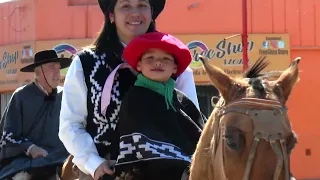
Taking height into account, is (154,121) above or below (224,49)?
below

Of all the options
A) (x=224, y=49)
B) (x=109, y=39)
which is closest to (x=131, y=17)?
(x=109, y=39)

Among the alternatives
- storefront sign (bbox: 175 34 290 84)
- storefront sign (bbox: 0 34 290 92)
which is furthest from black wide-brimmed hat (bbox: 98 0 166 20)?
storefront sign (bbox: 175 34 290 84)

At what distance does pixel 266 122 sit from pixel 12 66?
1643 centimetres

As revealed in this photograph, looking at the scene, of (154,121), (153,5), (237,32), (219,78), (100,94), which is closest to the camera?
(219,78)

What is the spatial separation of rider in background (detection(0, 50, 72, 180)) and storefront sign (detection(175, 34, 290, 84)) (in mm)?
10335

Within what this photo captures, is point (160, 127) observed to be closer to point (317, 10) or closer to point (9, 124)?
point (9, 124)

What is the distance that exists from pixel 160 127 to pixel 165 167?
24cm

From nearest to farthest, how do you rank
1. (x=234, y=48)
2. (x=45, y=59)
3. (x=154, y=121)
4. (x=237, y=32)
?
(x=154, y=121) < (x=45, y=59) < (x=234, y=48) < (x=237, y=32)

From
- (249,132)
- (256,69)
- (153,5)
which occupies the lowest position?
(249,132)

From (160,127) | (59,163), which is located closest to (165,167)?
(160,127)

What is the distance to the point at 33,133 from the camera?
20.9 feet

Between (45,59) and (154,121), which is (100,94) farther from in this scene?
Result: (45,59)

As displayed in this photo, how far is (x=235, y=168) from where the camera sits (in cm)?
282

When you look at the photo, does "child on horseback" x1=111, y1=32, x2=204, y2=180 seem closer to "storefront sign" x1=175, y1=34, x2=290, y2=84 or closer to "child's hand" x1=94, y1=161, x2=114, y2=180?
"child's hand" x1=94, y1=161, x2=114, y2=180
